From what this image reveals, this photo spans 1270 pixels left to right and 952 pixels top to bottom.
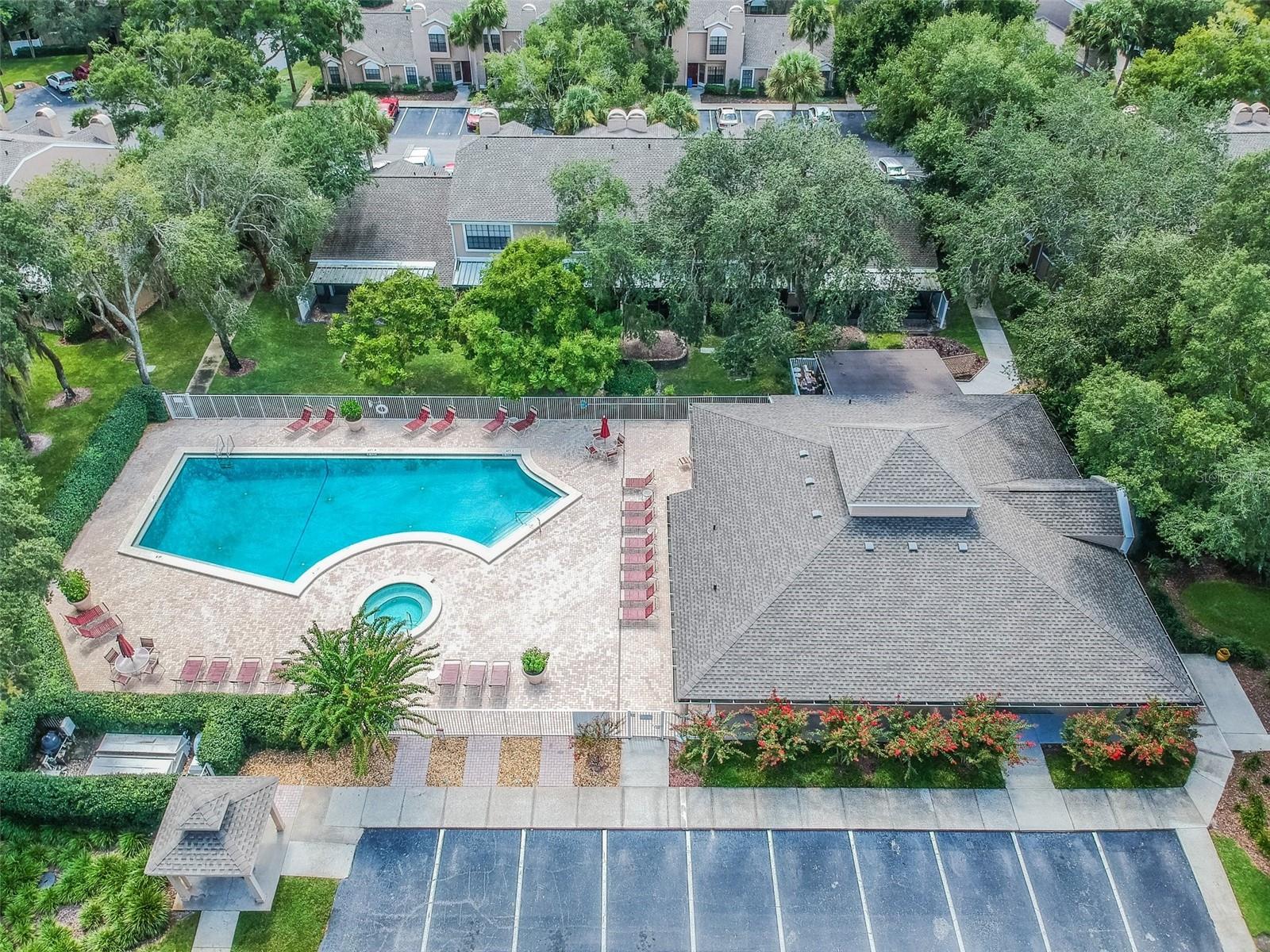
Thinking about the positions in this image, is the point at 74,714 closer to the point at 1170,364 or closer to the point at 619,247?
the point at 619,247

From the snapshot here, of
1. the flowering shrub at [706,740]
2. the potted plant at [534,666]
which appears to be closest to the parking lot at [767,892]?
the flowering shrub at [706,740]

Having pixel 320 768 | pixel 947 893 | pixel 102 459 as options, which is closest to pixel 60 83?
pixel 102 459

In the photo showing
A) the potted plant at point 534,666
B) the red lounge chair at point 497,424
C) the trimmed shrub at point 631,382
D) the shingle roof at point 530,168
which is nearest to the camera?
the potted plant at point 534,666

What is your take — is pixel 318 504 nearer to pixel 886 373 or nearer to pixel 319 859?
pixel 319 859

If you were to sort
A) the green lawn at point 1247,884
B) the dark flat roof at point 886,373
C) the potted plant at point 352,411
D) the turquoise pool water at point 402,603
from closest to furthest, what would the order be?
1. the green lawn at point 1247,884
2. the turquoise pool water at point 402,603
3. the dark flat roof at point 886,373
4. the potted plant at point 352,411

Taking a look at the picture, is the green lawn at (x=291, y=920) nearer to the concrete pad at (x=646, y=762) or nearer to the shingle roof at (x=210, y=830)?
the shingle roof at (x=210, y=830)

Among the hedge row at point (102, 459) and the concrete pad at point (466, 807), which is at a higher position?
the hedge row at point (102, 459)
